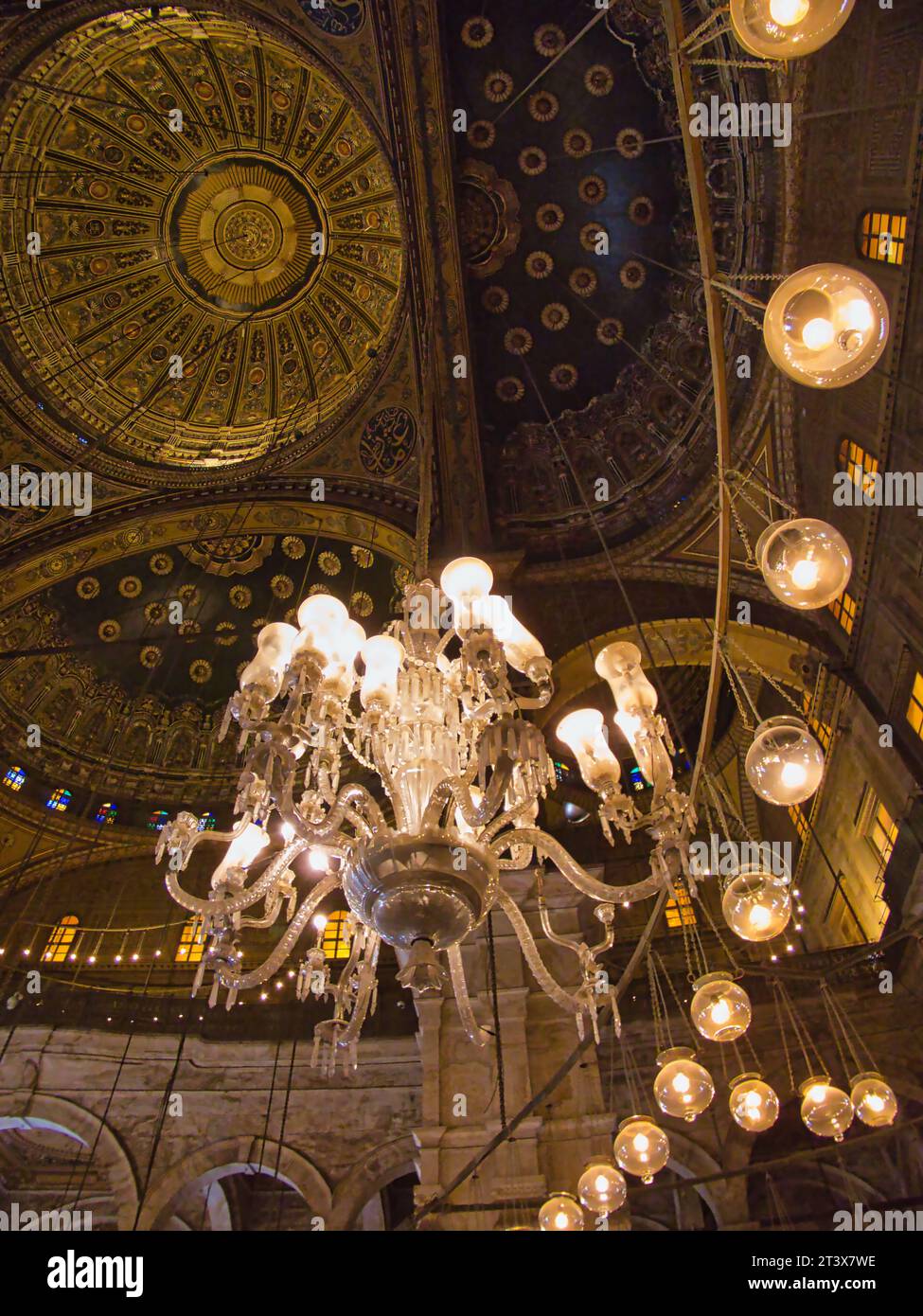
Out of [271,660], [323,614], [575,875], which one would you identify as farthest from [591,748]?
[271,660]

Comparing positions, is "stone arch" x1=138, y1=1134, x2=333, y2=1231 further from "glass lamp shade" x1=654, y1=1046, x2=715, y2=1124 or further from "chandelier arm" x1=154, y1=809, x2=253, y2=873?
"chandelier arm" x1=154, y1=809, x2=253, y2=873

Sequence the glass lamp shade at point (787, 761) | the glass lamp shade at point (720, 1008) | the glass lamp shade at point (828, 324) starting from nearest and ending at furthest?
the glass lamp shade at point (828, 324) → the glass lamp shade at point (787, 761) → the glass lamp shade at point (720, 1008)

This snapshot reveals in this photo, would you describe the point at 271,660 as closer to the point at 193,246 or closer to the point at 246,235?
the point at 246,235

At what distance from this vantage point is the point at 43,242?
9.98 meters

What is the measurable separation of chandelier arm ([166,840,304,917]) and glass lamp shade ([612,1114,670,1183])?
254 cm

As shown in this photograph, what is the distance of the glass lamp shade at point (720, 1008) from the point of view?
378cm

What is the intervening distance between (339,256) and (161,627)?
579 cm

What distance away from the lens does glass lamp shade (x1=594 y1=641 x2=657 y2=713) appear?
154 inches

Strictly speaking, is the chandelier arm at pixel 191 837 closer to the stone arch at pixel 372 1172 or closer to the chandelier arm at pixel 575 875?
the chandelier arm at pixel 575 875

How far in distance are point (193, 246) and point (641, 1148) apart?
1121 centimetres

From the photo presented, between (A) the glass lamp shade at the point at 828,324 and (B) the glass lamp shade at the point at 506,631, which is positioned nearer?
(A) the glass lamp shade at the point at 828,324

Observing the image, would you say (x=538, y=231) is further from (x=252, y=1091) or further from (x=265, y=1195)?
(x=265, y=1195)

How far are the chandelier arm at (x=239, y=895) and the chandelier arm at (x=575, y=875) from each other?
38.7 inches

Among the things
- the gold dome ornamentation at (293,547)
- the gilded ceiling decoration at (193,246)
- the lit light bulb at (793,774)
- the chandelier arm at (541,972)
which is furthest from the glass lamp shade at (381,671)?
the gold dome ornamentation at (293,547)
